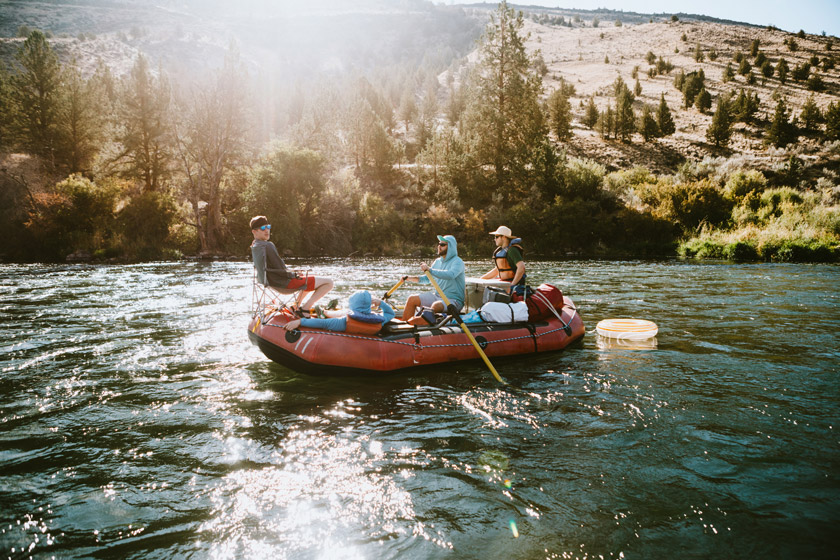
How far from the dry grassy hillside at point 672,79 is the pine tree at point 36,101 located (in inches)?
1354

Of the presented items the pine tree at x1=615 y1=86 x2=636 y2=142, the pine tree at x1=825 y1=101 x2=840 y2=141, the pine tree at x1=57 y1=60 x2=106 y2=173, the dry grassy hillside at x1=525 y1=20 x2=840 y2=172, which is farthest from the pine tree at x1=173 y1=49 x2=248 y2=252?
the pine tree at x1=825 y1=101 x2=840 y2=141

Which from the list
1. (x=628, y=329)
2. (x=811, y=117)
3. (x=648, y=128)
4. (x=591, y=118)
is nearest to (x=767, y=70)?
(x=811, y=117)

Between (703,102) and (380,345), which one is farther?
(703,102)

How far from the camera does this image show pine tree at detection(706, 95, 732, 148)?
52219mm

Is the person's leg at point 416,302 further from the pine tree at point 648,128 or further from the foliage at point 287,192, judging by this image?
the pine tree at point 648,128

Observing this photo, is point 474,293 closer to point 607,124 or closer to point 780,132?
point 607,124

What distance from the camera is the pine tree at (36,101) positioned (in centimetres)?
3353

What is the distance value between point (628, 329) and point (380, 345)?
502 cm

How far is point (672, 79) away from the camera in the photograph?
289 feet

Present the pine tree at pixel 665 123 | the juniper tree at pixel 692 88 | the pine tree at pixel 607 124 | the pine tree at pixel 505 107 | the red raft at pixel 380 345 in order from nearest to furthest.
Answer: the red raft at pixel 380 345 → the pine tree at pixel 505 107 → the pine tree at pixel 665 123 → the pine tree at pixel 607 124 → the juniper tree at pixel 692 88

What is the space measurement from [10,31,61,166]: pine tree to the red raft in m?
36.9

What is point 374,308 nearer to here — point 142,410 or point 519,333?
point 519,333

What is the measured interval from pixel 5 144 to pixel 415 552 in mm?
43301

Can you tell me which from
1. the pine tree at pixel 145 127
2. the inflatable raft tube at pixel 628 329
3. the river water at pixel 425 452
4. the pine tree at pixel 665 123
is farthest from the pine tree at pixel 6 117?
the pine tree at pixel 665 123
